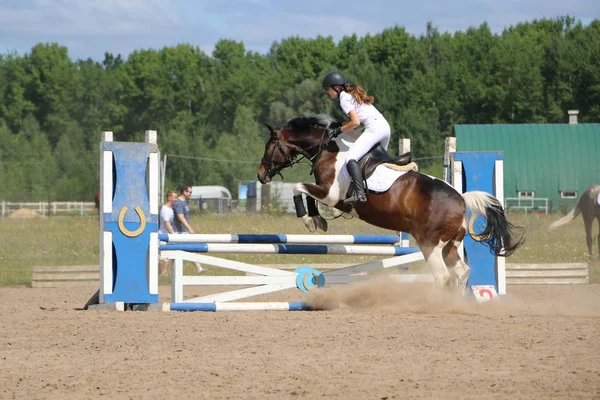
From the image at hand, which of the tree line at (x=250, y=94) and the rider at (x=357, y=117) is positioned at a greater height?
the tree line at (x=250, y=94)

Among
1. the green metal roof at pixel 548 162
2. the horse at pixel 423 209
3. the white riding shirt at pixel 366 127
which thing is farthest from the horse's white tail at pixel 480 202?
the green metal roof at pixel 548 162

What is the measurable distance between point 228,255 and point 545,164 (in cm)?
2415

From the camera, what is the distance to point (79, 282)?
14.5 metres

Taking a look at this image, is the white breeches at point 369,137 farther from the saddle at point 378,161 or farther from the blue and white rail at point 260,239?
the blue and white rail at point 260,239

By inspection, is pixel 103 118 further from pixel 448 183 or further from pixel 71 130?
pixel 448 183

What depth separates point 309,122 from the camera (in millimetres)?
9492

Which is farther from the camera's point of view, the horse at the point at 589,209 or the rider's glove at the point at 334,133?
the horse at the point at 589,209

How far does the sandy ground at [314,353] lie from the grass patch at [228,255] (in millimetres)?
6749

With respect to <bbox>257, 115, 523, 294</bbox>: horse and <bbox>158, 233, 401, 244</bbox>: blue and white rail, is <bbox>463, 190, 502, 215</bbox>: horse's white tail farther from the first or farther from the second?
<bbox>158, 233, 401, 244</bbox>: blue and white rail

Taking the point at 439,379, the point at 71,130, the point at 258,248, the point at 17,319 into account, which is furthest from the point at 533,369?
the point at 71,130

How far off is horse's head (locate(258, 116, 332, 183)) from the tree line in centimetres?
3720

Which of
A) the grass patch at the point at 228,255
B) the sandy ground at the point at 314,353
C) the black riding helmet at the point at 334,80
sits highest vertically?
the black riding helmet at the point at 334,80

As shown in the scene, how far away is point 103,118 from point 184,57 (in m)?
8.77

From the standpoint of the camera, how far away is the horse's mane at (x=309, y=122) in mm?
9414
